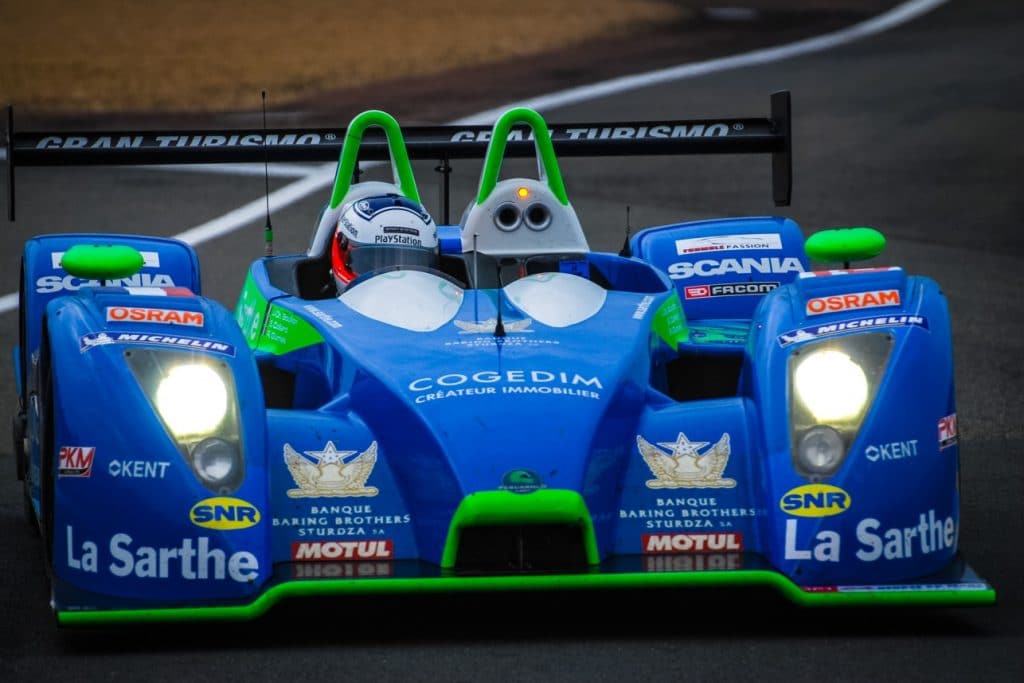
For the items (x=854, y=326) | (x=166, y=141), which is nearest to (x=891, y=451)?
(x=854, y=326)

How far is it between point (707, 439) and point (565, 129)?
298 centimetres

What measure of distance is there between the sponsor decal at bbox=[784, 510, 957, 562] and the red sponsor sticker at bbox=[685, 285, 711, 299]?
3041mm

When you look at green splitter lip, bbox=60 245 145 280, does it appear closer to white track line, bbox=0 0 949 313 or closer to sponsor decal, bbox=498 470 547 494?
sponsor decal, bbox=498 470 547 494

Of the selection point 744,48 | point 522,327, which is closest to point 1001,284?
point 522,327

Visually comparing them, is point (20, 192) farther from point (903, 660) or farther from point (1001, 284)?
point (903, 660)

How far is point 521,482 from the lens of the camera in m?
6.54

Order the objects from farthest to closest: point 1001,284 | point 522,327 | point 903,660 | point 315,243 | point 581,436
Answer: point 1001,284
point 315,243
point 522,327
point 581,436
point 903,660

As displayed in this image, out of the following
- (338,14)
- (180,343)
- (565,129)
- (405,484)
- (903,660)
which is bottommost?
(903,660)

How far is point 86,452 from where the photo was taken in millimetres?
6570

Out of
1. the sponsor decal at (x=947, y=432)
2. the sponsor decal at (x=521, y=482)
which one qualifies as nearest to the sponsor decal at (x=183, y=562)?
the sponsor decal at (x=521, y=482)

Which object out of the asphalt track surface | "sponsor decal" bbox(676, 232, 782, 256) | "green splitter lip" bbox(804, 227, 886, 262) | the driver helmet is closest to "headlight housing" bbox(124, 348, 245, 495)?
the asphalt track surface

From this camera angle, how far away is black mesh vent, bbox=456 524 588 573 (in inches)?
257

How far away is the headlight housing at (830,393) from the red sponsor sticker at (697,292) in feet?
8.65

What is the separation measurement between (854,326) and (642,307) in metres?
1.00
